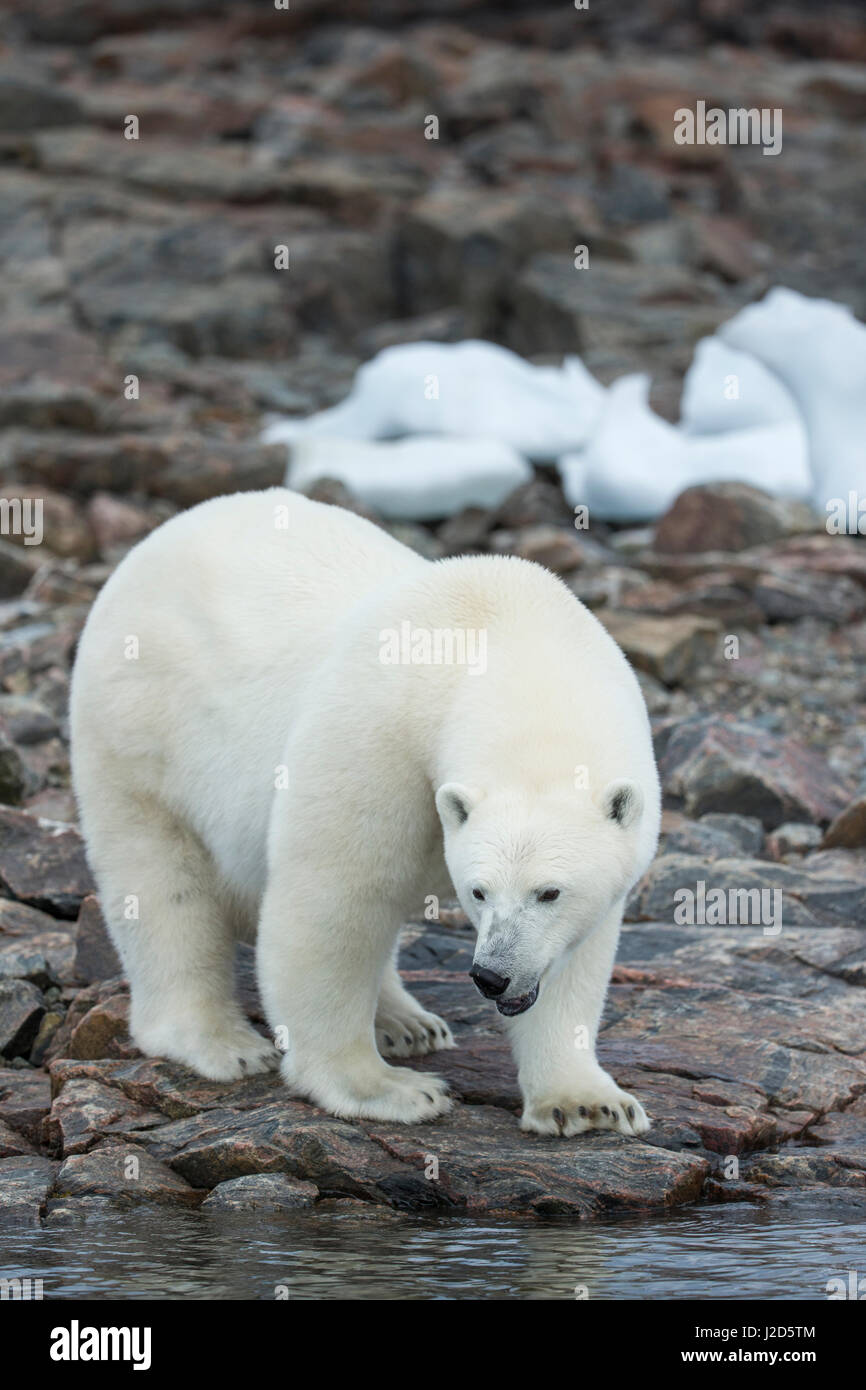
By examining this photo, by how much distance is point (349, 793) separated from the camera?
4348mm

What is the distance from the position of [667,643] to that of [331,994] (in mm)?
5970

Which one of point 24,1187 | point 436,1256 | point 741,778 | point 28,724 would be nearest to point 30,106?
point 28,724

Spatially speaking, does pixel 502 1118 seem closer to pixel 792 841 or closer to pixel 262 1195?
pixel 262 1195

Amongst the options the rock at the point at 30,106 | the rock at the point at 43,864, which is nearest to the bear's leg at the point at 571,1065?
the rock at the point at 43,864

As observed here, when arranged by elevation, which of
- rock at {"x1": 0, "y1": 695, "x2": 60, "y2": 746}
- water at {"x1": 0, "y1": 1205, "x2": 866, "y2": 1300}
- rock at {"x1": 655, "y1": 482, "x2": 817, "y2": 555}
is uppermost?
rock at {"x1": 655, "y1": 482, "x2": 817, "y2": 555}

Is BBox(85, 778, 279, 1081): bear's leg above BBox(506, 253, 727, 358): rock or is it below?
below

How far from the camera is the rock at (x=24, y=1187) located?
A: 4.32 metres

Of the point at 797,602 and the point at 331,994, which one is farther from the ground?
the point at 797,602

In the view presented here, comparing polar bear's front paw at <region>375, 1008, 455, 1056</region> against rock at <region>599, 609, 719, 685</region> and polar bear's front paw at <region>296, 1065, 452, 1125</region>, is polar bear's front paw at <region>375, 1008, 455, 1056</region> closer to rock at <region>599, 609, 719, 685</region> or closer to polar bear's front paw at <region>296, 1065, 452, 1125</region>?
polar bear's front paw at <region>296, 1065, 452, 1125</region>

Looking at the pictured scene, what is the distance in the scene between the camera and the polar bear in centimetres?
407

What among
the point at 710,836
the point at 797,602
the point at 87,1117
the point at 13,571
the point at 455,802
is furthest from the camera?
the point at 13,571

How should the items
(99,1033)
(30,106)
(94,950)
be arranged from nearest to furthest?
(99,1033)
(94,950)
(30,106)

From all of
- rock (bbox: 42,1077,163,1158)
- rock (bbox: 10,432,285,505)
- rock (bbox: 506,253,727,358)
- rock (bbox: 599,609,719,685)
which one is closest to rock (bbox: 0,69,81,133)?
rock (bbox: 506,253,727,358)

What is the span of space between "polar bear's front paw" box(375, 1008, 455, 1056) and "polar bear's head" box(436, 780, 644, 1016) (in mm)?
1177
